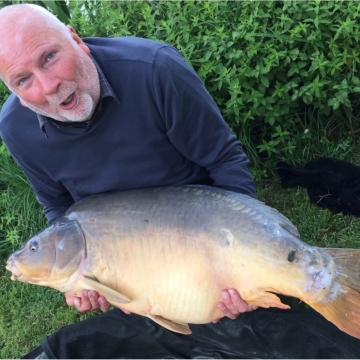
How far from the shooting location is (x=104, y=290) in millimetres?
1908

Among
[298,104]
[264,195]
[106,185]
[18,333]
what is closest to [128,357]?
[18,333]

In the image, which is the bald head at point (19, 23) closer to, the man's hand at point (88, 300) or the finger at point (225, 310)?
the man's hand at point (88, 300)

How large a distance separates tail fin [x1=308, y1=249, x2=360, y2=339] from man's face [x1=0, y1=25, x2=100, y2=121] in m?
1.12

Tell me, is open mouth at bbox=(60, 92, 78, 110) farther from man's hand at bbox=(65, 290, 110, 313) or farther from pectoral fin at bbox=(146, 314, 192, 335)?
pectoral fin at bbox=(146, 314, 192, 335)

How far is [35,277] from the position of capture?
78.8 inches

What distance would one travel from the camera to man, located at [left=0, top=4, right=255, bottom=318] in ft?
6.46

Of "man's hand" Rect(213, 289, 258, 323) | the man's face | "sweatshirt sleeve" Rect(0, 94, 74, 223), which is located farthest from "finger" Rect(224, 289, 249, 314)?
"sweatshirt sleeve" Rect(0, 94, 74, 223)

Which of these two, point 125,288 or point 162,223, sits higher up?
point 162,223

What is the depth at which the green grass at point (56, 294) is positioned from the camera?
304cm

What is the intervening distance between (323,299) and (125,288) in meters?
0.73

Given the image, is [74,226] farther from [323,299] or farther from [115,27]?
[115,27]

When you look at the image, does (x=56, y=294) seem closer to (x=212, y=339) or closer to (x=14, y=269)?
(x=212, y=339)

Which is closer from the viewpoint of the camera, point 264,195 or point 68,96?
point 68,96

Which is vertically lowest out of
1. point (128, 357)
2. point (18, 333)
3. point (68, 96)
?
point (18, 333)
